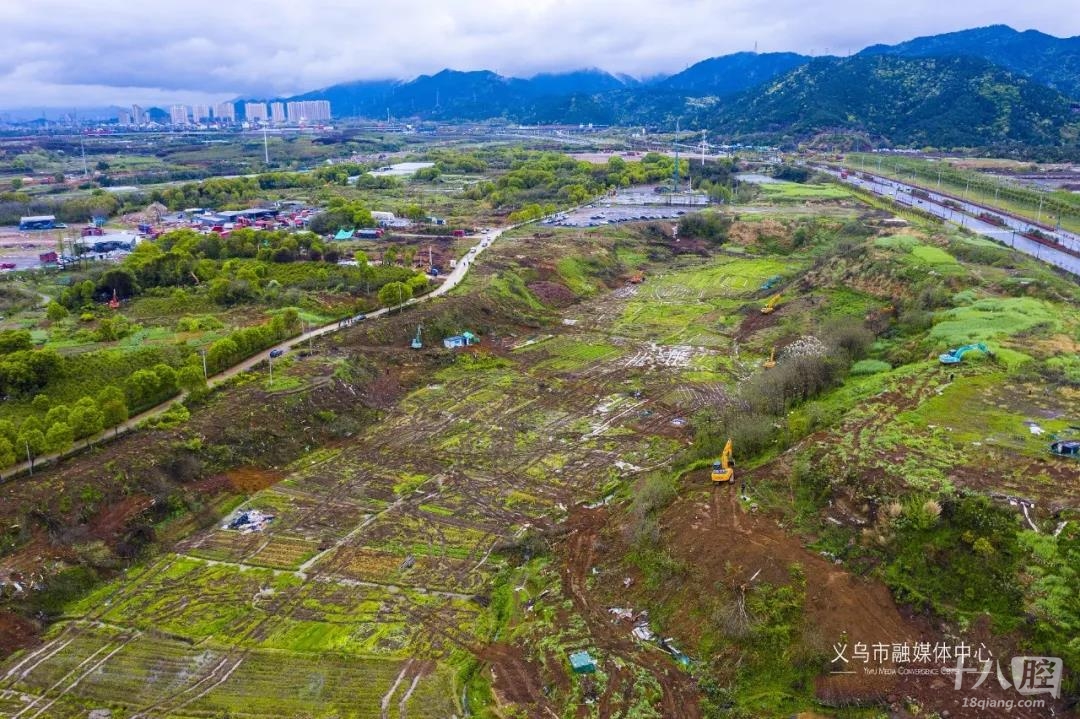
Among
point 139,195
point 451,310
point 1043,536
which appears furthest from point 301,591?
point 139,195

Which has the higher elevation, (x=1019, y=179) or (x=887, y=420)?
(x=1019, y=179)

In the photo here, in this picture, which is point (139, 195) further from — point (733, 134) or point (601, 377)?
point (733, 134)

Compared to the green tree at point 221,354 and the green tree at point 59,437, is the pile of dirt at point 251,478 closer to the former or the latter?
the green tree at point 59,437

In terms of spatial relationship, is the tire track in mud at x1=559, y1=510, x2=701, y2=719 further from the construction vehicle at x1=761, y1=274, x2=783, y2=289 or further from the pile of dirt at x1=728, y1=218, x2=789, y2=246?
the pile of dirt at x1=728, y1=218, x2=789, y2=246

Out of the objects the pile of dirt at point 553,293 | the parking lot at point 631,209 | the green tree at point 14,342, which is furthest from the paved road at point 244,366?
the parking lot at point 631,209

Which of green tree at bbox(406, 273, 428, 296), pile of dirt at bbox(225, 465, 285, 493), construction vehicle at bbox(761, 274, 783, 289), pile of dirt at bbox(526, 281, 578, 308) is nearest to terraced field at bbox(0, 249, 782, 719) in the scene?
pile of dirt at bbox(225, 465, 285, 493)
